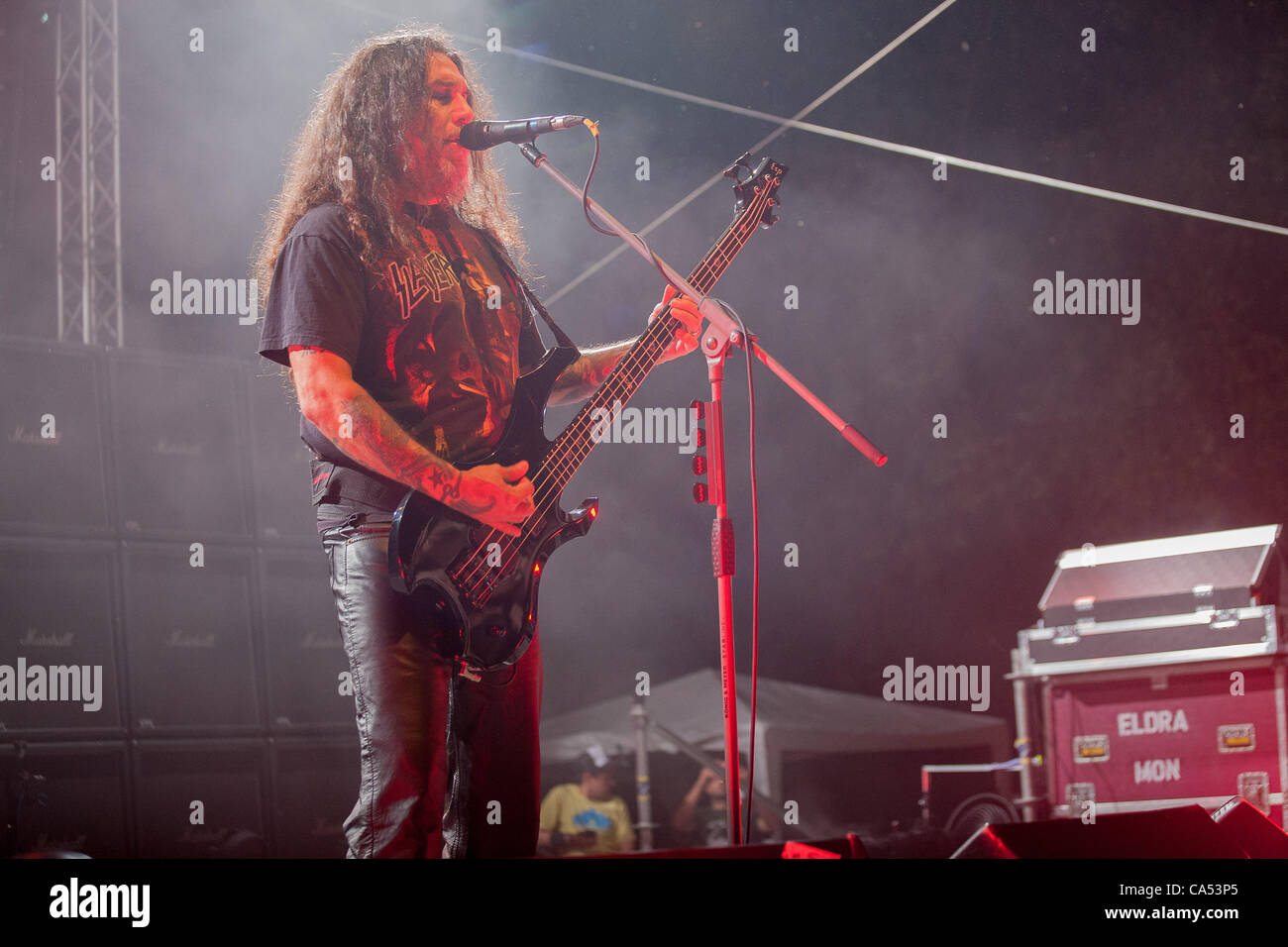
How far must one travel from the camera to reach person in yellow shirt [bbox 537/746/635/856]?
3811mm

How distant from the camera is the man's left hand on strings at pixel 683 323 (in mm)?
2465

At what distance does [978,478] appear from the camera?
13.1 ft

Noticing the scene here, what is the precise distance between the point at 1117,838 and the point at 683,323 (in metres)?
1.45

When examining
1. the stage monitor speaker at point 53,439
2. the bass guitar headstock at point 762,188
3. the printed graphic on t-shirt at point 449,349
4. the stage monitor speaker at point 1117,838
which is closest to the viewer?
the stage monitor speaker at point 1117,838

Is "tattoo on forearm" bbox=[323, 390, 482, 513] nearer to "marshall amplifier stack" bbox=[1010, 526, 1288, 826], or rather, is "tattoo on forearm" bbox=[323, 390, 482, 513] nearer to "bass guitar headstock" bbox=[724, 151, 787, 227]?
"bass guitar headstock" bbox=[724, 151, 787, 227]

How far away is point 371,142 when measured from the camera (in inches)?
93.0

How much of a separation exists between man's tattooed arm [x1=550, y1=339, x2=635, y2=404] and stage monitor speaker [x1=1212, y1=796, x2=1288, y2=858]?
151 centimetres

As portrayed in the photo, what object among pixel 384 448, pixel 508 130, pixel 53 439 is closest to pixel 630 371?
pixel 508 130

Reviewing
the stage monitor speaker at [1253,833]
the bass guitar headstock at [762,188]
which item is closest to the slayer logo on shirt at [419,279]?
the bass guitar headstock at [762,188]

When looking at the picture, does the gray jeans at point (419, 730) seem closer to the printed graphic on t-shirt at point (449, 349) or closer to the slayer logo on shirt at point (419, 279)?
the printed graphic on t-shirt at point (449, 349)

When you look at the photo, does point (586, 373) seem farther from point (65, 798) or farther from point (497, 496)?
point (65, 798)

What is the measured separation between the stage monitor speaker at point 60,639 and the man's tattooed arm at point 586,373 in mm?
1749
